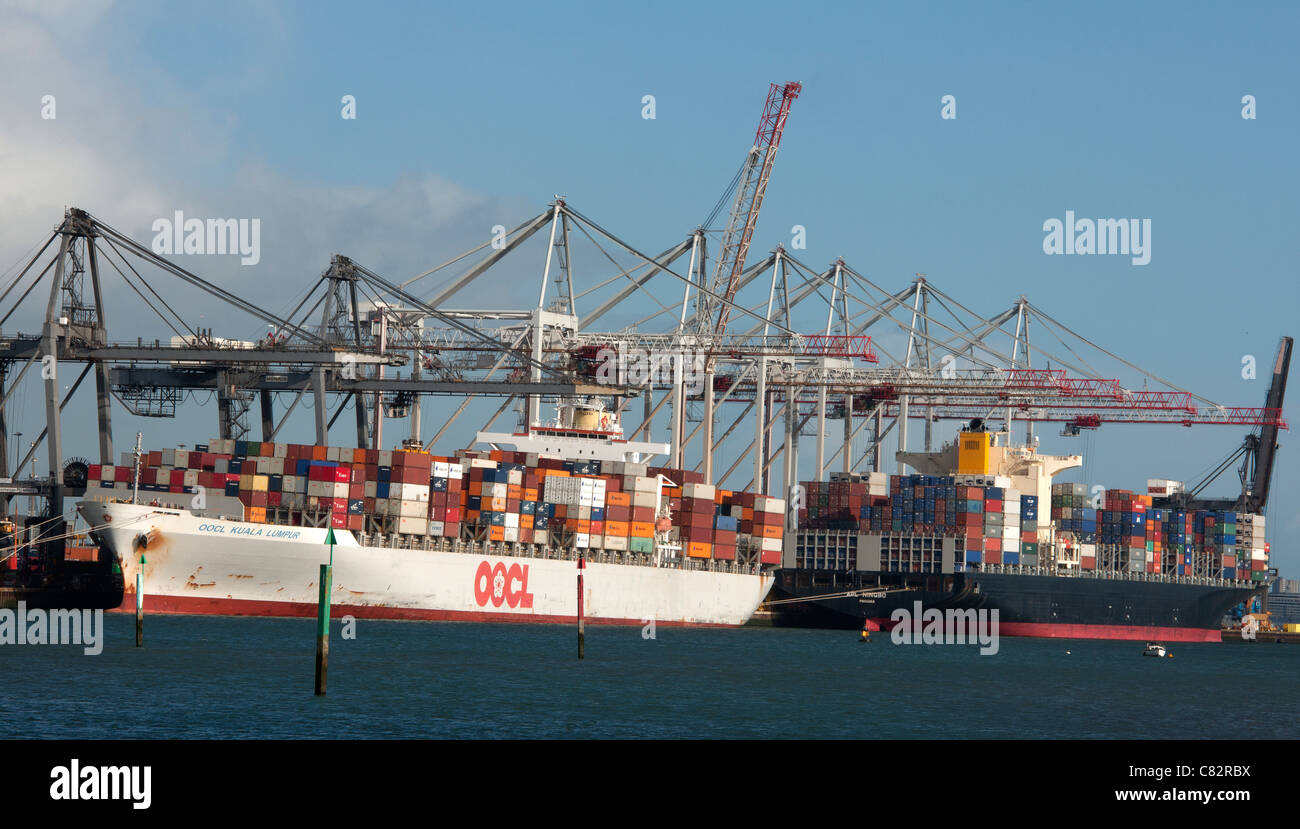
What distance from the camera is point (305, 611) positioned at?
204ft

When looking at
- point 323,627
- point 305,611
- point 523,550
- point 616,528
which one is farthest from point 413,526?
point 323,627

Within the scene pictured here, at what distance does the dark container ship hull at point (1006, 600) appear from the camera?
78.9 m

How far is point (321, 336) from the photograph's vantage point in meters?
71.7

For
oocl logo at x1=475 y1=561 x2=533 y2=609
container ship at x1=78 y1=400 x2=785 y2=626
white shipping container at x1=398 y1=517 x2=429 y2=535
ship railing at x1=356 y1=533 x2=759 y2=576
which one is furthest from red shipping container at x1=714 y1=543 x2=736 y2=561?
white shipping container at x1=398 y1=517 x2=429 y2=535

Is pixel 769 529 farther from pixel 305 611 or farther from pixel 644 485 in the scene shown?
pixel 305 611

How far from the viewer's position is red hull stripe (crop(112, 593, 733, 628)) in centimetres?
6078

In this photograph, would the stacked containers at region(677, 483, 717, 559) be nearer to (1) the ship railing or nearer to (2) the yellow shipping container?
(1) the ship railing

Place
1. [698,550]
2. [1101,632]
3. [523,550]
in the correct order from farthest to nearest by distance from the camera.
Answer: [1101,632] < [698,550] < [523,550]

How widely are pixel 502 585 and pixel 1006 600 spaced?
2700cm

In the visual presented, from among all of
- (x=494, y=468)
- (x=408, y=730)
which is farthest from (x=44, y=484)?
(x=408, y=730)

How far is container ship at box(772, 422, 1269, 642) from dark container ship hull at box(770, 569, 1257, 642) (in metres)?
0.07
